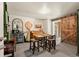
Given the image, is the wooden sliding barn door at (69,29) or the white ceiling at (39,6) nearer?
the white ceiling at (39,6)

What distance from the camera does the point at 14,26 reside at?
7.09 meters

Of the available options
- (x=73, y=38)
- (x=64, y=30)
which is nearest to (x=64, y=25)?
(x=64, y=30)

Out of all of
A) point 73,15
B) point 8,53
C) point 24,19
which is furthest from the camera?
point 24,19

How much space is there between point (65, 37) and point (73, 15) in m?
1.73

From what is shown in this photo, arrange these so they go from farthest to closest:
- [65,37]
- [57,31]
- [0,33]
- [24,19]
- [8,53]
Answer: [57,31], [24,19], [65,37], [8,53], [0,33]

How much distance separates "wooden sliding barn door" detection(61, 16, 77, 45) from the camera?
6.13 meters

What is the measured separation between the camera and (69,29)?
6.59 metres

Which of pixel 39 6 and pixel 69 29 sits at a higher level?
pixel 39 6

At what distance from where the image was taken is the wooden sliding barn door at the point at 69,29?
6.13 m

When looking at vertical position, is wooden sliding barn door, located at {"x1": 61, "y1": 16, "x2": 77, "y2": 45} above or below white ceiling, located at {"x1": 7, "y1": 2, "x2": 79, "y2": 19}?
below

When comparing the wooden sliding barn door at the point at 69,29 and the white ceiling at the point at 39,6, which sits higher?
the white ceiling at the point at 39,6

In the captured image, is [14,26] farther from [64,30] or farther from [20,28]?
[64,30]

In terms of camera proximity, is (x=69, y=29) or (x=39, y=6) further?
(x=69, y=29)

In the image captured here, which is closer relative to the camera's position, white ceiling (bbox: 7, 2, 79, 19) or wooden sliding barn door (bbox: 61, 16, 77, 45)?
white ceiling (bbox: 7, 2, 79, 19)
